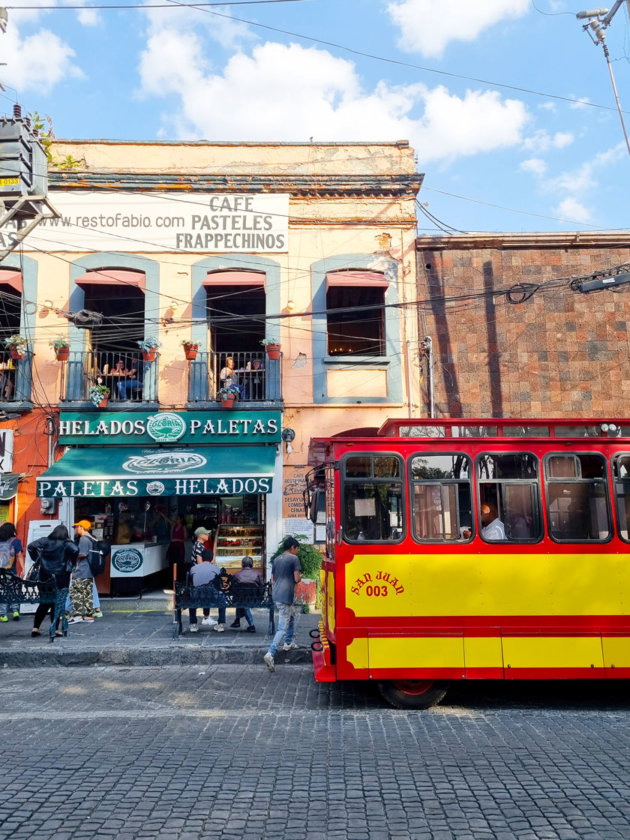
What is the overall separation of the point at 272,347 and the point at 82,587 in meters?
6.48

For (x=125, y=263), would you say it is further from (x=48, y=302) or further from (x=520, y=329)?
(x=520, y=329)

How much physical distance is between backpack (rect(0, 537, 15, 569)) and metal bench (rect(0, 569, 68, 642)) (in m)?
1.19

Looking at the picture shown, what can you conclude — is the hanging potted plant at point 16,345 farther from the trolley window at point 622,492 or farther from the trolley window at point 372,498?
the trolley window at point 622,492

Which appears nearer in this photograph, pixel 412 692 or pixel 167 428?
pixel 412 692

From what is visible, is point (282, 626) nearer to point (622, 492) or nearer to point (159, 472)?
point (622, 492)

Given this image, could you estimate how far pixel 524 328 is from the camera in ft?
51.7

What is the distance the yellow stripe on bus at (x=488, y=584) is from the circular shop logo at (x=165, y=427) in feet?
27.2

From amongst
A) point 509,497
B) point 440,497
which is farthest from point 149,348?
point 509,497

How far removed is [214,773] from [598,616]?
4607mm

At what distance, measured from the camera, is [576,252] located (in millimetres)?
16094

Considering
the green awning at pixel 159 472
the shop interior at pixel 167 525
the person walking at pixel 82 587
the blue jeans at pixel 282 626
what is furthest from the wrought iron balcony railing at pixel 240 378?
the blue jeans at pixel 282 626

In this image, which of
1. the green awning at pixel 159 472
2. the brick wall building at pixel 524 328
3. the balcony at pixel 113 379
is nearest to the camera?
the green awning at pixel 159 472

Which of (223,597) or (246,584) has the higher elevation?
(246,584)

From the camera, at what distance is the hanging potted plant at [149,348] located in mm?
14858
